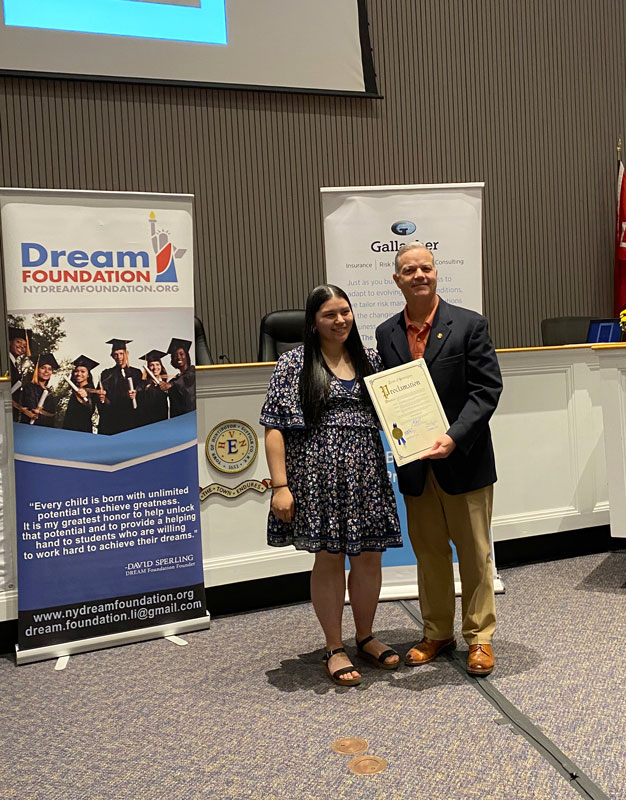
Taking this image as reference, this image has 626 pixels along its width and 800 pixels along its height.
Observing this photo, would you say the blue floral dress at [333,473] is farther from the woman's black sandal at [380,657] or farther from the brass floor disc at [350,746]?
the brass floor disc at [350,746]

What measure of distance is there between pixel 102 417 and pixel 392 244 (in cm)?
150

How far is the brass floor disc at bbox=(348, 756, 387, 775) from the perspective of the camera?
2.01 meters

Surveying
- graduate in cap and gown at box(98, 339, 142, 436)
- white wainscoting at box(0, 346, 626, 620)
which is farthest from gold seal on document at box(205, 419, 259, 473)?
graduate in cap and gown at box(98, 339, 142, 436)

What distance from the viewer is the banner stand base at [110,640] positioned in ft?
9.75

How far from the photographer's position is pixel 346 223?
3471 millimetres

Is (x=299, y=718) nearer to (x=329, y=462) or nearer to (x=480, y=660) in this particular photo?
(x=480, y=660)

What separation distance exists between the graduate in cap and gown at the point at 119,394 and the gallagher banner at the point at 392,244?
984 mm

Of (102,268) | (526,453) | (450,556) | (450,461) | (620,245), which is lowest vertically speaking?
(450,556)

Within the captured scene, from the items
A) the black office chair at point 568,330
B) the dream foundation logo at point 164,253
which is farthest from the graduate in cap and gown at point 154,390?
the black office chair at point 568,330

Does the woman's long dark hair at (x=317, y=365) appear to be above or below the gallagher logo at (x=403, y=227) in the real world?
below

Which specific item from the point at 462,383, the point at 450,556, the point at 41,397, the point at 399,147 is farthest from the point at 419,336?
the point at 399,147

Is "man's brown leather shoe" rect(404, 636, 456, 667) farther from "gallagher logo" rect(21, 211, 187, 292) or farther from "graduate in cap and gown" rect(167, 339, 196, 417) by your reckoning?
"gallagher logo" rect(21, 211, 187, 292)

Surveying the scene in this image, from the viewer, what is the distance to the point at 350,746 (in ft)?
7.06

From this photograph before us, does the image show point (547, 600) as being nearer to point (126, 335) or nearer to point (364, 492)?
point (364, 492)
